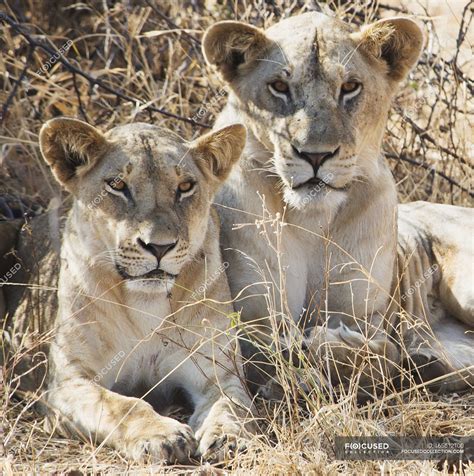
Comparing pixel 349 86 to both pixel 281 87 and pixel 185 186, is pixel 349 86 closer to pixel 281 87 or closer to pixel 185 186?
pixel 281 87

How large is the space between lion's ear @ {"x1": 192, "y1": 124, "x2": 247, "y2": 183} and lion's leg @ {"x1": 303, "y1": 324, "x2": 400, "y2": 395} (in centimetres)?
70

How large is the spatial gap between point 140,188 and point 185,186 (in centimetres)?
20

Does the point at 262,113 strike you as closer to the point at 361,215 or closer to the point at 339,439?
the point at 361,215

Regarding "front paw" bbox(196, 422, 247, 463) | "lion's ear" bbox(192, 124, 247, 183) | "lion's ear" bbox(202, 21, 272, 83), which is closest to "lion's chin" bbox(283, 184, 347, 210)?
"lion's ear" bbox(192, 124, 247, 183)

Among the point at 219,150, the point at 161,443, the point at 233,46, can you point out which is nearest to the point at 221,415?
the point at 161,443

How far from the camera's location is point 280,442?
3.51 m

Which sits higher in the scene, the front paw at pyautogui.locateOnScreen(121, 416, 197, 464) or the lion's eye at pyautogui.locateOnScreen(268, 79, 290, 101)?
the lion's eye at pyautogui.locateOnScreen(268, 79, 290, 101)

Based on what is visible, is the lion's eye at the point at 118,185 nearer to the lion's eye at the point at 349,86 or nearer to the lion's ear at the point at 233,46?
the lion's ear at the point at 233,46

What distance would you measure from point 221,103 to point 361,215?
6.07ft

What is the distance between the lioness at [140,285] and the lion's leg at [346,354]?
0.30m

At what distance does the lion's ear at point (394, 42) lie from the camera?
173 inches

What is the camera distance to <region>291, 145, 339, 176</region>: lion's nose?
4.04m

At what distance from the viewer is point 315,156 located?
13.3 ft

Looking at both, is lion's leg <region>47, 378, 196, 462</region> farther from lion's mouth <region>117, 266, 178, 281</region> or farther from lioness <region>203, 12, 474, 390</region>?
lioness <region>203, 12, 474, 390</region>
